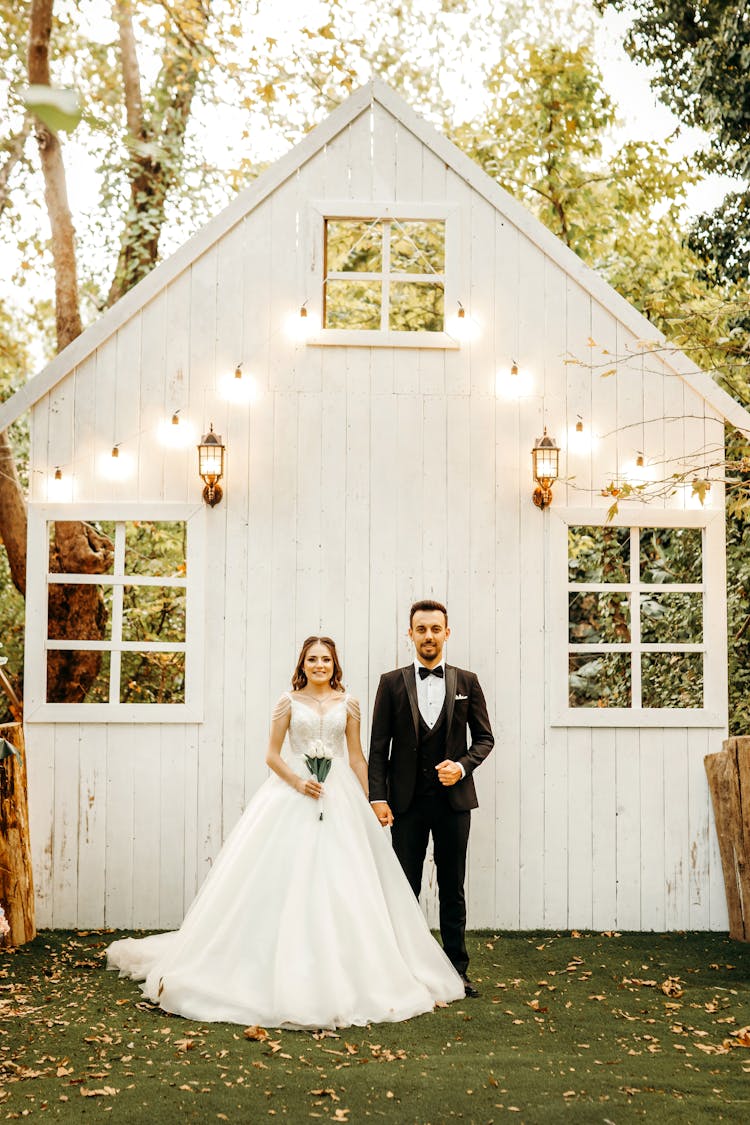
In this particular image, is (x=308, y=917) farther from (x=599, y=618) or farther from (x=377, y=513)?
(x=599, y=618)

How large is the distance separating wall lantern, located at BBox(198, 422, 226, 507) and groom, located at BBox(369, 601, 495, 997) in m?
1.70

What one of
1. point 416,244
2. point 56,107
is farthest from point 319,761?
point 416,244

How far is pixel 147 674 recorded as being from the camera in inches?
409

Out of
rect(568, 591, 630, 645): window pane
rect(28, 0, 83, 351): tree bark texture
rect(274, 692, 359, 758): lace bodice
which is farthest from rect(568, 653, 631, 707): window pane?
rect(28, 0, 83, 351): tree bark texture

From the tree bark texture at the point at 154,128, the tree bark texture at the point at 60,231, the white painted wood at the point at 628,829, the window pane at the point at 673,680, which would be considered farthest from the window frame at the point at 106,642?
the tree bark texture at the point at 154,128

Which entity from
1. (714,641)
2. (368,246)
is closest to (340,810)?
(714,641)

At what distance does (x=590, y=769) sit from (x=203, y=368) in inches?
134

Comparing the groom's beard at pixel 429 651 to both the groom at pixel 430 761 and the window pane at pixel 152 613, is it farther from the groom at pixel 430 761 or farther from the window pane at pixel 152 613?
the window pane at pixel 152 613

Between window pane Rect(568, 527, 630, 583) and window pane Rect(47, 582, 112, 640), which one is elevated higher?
window pane Rect(568, 527, 630, 583)

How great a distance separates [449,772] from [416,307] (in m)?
8.83

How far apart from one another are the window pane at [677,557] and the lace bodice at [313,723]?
4252mm

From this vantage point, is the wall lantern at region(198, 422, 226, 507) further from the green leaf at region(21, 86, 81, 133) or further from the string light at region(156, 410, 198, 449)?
the green leaf at region(21, 86, 81, 133)

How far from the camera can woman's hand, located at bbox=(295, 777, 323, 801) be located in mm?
5051

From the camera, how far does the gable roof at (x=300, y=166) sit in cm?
637
